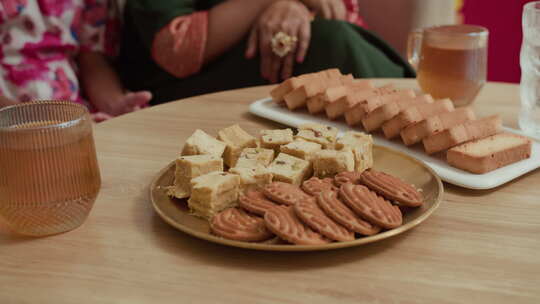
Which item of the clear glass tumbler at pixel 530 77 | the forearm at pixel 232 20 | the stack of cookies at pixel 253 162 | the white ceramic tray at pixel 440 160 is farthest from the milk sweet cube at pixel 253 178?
the forearm at pixel 232 20

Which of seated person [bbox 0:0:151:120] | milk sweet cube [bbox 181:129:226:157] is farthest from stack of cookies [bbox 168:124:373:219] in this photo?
seated person [bbox 0:0:151:120]

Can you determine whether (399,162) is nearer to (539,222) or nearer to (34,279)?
(539,222)

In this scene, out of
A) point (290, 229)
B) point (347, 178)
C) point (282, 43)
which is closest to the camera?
point (290, 229)

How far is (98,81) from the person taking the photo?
169cm

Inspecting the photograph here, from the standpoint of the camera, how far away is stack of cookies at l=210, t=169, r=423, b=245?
0.62 meters

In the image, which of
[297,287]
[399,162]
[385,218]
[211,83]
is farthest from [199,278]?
[211,83]

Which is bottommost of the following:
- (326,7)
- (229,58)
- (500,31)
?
(500,31)

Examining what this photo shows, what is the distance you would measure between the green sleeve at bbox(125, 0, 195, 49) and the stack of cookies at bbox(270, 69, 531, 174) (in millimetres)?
547

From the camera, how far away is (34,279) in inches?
24.2

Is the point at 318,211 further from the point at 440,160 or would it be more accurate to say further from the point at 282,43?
the point at 282,43

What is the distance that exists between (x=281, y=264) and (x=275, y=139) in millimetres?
255

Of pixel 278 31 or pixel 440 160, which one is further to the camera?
pixel 278 31

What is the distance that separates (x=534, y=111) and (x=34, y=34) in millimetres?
1188

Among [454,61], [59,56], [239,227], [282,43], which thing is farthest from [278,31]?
[239,227]
